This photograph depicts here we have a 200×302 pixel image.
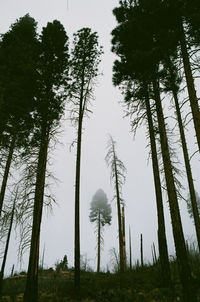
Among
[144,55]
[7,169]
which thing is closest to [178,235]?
[144,55]

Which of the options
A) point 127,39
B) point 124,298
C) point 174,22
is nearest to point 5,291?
point 124,298

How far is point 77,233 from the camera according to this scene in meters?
9.91

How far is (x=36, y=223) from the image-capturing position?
28.8 ft

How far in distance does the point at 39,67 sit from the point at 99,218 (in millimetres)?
21813

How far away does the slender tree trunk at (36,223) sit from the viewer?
785cm

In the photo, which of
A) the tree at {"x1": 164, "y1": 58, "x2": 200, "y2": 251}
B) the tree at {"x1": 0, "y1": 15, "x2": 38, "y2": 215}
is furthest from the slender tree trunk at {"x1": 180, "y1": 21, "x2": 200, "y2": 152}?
the tree at {"x1": 0, "y1": 15, "x2": 38, "y2": 215}

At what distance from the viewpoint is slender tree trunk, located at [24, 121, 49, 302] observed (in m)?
7.85

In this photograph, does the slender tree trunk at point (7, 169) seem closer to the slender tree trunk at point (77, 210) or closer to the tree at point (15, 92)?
the tree at point (15, 92)

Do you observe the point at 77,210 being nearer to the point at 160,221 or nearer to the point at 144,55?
the point at 160,221

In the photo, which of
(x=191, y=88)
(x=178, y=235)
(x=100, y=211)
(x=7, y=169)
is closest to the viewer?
(x=178, y=235)

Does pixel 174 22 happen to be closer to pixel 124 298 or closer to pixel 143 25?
pixel 143 25

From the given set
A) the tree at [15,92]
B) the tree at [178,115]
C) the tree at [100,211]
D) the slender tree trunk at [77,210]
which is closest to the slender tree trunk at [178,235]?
the tree at [178,115]

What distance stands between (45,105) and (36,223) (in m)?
6.03

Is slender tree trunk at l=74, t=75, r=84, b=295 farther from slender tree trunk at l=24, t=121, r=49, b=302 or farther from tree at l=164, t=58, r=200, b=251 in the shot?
tree at l=164, t=58, r=200, b=251
